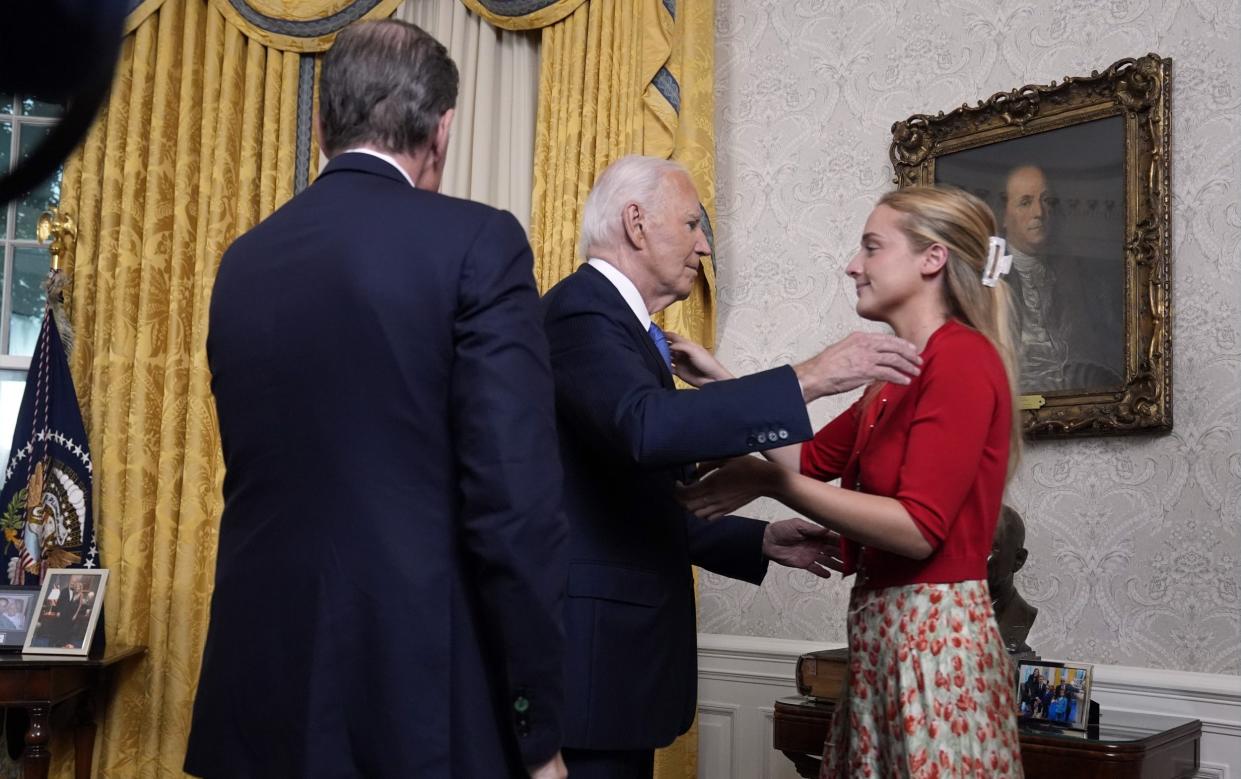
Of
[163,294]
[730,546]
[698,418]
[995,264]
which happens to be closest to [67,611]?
[163,294]

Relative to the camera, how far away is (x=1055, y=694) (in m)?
2.70

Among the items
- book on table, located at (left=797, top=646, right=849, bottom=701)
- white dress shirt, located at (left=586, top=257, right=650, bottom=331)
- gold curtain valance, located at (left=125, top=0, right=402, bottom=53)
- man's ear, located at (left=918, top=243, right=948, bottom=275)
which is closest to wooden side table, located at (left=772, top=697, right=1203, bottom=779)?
book on table, located at (left=797, top=646, right=849, bottom=701)

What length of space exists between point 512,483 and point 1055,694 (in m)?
1.60

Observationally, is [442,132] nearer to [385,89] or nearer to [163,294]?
[385,89]

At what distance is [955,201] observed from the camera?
88.7 inches

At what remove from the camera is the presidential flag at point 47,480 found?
4438 millimetres

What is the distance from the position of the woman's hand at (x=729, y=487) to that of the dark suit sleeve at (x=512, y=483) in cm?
43

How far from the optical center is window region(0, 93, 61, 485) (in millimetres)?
4809

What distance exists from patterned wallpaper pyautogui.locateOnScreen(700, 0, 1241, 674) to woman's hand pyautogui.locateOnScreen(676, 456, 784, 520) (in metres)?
1.60

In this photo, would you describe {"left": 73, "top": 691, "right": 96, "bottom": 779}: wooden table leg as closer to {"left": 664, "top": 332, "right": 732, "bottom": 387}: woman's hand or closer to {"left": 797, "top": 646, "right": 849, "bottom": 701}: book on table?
{"left": 797, "top": 646, "right": 849, "bottom": 701}: book on table

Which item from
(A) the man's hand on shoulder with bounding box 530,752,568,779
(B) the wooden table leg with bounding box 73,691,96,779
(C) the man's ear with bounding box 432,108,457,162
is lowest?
(B) the wooden table leg with bounding box 73,691,96,779

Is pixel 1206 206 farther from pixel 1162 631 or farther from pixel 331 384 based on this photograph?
pixel 331 384

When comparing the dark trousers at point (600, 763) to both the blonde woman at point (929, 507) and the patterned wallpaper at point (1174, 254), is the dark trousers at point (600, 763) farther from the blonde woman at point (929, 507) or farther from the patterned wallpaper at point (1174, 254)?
the patterned wallpaper at point (1174, 254)

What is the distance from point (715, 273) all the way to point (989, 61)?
3.74 feet
